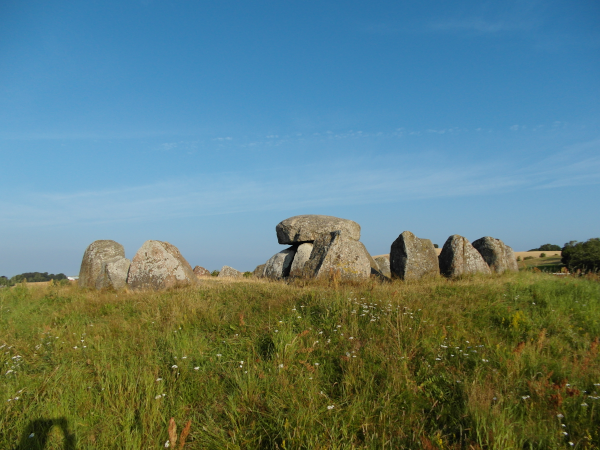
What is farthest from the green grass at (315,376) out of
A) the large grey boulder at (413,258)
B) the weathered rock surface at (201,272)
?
the weathered rock surface at (201,272)

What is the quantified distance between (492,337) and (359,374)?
3.29 metres

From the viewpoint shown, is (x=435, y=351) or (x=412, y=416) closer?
(x=412, y=416)

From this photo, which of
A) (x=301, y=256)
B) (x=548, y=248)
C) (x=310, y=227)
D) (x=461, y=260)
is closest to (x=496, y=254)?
(x=461, y=260)

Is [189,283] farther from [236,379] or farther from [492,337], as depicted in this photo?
[492,337]

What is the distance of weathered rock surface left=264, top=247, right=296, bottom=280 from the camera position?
17578 millimetres

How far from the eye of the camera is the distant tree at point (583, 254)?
25797 mm

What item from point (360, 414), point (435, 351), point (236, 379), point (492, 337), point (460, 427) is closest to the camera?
point (460, 427)

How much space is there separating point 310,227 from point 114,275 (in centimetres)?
868

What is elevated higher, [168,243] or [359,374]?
[168,243]

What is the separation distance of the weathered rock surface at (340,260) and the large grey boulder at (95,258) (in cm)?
901

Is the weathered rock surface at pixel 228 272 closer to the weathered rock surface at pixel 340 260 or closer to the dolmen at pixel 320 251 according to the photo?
the dolmen at pixel 320 251

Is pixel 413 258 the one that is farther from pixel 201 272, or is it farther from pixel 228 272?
pixel 201 272

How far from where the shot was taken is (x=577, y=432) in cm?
441

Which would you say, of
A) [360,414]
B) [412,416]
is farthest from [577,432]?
[360,414]
